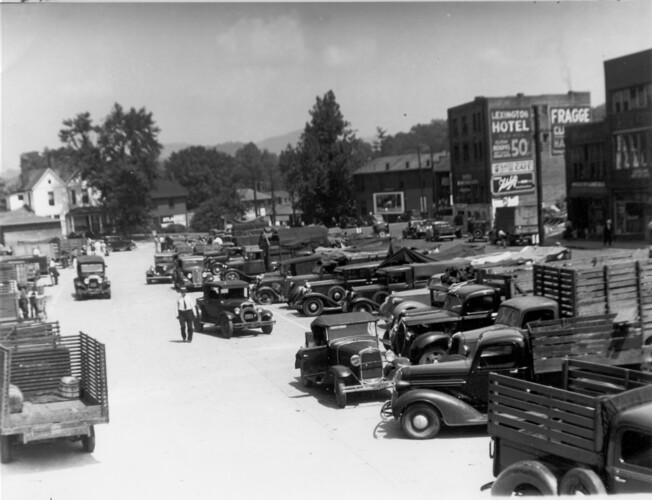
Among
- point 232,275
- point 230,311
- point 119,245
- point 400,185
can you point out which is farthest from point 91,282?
point 400,185

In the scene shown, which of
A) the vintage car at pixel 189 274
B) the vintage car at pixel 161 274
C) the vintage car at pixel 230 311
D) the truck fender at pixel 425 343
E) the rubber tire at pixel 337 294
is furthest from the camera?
the vintage car at pixel 161 274

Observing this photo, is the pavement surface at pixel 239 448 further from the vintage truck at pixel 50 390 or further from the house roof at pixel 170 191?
the house roof at pixel 170 191

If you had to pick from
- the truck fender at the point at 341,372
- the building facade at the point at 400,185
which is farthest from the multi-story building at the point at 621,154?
the building facade at the point at 400,185

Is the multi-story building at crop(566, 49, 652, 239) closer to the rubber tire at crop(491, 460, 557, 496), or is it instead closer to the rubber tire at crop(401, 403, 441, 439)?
the rubber tire at crop(401, 403, 441, 439)

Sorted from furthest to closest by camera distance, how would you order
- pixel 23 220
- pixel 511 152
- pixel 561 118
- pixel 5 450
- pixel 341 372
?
1. pixel 561 118
2. pixel 511 152
3. pixel 23 220
4. pixel 341 372
5. pixel 5 450

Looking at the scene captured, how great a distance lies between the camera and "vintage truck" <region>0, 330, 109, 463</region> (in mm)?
10359

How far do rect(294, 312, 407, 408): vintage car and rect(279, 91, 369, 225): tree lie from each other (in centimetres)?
5814

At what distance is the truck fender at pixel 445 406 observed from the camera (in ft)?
37.1

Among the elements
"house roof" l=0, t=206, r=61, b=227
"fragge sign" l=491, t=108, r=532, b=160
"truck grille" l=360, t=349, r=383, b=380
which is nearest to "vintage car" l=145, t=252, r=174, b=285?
"house roof" l=0, t=206, r=61, b=227

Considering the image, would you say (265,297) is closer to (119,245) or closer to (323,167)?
(119,245)

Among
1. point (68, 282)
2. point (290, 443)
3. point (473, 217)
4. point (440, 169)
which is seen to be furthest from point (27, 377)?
point (440, 169)

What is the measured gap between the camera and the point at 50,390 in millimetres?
12117

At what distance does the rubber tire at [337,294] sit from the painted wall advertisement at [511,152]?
119ft

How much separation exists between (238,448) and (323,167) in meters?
62.9
